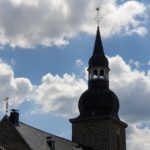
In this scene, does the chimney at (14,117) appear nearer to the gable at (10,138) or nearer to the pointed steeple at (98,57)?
the gable at (10,138)

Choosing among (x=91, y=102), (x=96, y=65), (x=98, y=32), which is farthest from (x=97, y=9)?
(x=91, y=102)

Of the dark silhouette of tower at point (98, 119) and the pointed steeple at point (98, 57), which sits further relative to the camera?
the pointed steeple at point (98, 57)

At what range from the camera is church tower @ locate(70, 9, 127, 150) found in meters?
80.2

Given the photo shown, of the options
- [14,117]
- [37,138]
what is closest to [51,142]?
[37,138]

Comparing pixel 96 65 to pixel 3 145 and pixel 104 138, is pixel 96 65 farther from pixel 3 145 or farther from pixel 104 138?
pixel 3 145

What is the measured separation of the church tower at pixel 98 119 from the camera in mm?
80188

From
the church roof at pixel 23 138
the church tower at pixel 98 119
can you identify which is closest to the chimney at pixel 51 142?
the church roof at pixel 23 138

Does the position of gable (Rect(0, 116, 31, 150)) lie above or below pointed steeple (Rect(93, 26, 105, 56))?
below

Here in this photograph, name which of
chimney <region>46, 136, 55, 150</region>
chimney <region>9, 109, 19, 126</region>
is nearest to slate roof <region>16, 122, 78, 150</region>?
chimney <region>46, 136, 55, 150</region>

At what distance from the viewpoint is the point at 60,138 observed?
239 feet

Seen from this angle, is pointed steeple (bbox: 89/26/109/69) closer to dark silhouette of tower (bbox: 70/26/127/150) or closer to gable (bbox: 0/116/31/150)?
dark silhouette of tower (bbox: 70/26/127/150)

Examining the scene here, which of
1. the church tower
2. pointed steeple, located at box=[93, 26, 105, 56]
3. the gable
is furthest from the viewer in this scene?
pointed steeple, located at box=[93, 26, 105, 56]

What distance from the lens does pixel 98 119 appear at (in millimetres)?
80688

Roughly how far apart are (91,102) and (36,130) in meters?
13.5
